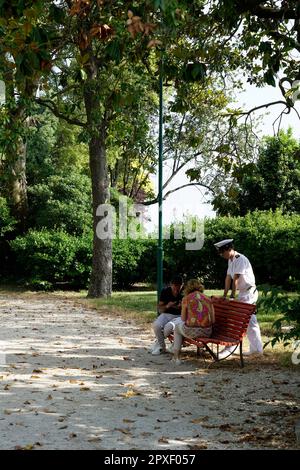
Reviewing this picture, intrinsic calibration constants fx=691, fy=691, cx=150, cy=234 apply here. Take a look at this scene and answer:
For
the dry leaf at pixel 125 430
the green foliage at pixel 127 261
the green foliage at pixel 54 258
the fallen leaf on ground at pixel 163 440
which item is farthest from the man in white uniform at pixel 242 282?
the green foliage at pixel 127 261

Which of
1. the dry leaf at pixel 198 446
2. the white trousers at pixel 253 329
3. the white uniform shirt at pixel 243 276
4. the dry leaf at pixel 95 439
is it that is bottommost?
the dry leaf at pixel 198 446

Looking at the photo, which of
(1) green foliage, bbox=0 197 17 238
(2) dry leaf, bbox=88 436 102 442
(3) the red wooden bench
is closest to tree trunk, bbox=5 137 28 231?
(1) green foliage, bbox=0 197 17 238

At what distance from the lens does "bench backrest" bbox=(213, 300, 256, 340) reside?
9.91 metres

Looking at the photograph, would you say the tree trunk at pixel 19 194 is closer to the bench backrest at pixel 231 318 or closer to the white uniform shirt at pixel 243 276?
the white uniform shirt at pixel 243 276

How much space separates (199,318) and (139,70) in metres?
8.75

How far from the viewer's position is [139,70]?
17078mm

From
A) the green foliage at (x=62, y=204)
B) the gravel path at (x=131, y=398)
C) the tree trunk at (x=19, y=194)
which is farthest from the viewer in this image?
the tree trunk at (x=19, y=194)

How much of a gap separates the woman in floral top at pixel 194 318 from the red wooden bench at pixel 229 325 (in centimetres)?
13

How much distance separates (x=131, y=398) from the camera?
8016 mm

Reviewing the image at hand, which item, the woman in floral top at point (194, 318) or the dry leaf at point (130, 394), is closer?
the dry leaf at point (130, 394)

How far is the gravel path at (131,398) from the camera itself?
6250mm

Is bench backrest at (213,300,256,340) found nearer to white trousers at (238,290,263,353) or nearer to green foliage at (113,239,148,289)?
white trousers at (238,290,263,353)

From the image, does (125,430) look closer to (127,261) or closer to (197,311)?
(197,311)
